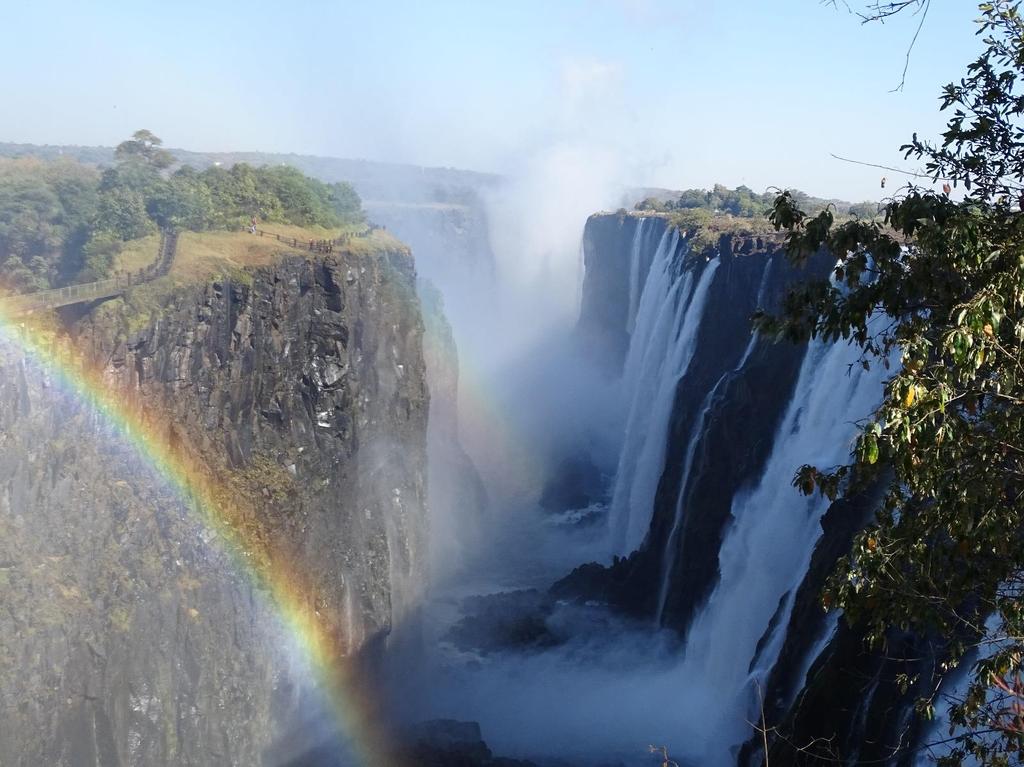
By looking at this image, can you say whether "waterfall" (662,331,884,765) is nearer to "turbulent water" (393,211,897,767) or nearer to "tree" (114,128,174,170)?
"turbulent water" (393,211,897,767)

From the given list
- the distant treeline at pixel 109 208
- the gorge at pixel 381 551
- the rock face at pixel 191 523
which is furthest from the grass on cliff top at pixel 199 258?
the distant treeline at pixel 109 208

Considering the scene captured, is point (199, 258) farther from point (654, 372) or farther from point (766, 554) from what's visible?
point (654, 372)

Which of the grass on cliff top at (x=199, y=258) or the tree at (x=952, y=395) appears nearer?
the tree at (x=952, y=395)

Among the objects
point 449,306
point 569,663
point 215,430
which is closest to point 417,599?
point 569,663

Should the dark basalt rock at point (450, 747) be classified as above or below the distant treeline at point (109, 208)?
below

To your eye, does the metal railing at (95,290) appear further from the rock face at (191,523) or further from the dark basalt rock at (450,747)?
the dark basalt rock at (450,747)

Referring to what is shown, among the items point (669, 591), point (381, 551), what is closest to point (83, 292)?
Answer: point (381, 551)

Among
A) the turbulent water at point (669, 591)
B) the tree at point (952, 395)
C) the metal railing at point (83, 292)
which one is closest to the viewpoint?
the tree at point (952, 395)
